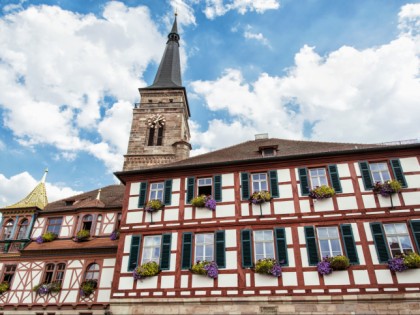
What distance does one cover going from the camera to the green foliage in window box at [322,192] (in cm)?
1606

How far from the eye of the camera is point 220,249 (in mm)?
16062

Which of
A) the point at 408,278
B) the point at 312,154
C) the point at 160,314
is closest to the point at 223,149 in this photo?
the point at 312,154

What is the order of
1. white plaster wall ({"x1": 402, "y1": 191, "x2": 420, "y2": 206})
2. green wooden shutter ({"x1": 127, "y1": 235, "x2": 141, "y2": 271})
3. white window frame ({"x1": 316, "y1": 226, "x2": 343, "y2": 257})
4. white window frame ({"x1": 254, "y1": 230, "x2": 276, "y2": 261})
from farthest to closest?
green wooden shutter ({"x1": 127, "y1": 235, "x2": 141, "y2": 271}) < white window frame ({"x1": 254, "y1": 230, "x2": 276, "y2": 261}) < white plaster wall ({"x1": 402, "y1": 191, "x2": 420, "y2": 206}) < white window frame ({"x1": 316, "y1": 226, "x2": 343, "y2": 257})

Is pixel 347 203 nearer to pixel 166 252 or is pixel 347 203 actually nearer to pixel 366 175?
pixel 366 175

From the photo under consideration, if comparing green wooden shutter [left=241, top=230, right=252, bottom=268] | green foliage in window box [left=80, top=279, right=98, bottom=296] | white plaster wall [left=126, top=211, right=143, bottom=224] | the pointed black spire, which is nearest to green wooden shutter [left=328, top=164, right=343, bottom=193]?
green wooden shutter [left=241, top=230, right=252, bottom=268]

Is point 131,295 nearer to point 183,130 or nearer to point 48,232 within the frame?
point 48,232

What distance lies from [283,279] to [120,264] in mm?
7348

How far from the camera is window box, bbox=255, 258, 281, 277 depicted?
14.9 metres

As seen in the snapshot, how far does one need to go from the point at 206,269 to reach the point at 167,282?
187 cm

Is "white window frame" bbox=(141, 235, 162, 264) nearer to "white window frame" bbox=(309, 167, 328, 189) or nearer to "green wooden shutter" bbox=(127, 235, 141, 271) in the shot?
"green wooden shutter" bbox=(127, 235, 141, 271)

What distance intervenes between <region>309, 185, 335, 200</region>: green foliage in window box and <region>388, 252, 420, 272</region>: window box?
352cm

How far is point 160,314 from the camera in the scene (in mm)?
15352

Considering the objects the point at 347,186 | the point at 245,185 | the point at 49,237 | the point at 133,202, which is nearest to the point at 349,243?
the point at 347,186

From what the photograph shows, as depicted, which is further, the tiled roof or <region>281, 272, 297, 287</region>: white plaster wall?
the tiled roof
